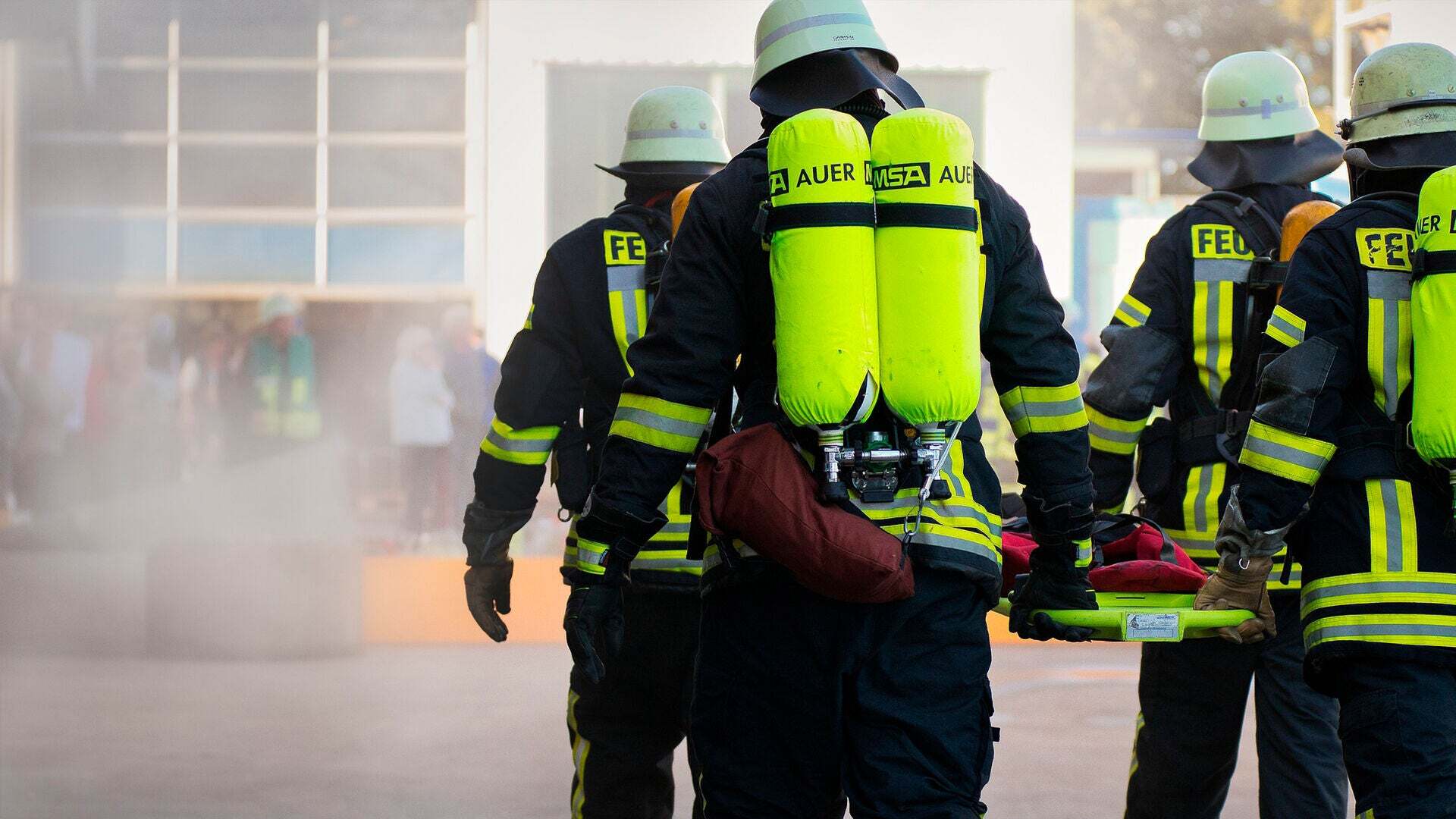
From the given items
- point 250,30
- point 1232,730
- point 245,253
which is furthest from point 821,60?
point 245,253

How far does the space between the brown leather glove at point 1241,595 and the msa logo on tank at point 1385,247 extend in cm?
54

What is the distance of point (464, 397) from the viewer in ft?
35.1

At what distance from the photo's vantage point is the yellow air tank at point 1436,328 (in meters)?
2.78

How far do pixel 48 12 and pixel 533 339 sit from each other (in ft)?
25.1

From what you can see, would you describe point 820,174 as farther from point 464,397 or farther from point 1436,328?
point 464,397

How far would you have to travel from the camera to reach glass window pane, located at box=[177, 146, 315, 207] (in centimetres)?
1198

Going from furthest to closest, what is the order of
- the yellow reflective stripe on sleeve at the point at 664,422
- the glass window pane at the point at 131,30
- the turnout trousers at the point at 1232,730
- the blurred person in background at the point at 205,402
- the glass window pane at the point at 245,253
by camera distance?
the glass window pane at the point at 245,253
the blurred person in background at the point at 205,402
the glass window pane at the point at 131,30
the turnout trousers at the point at 1232,730
the yellow reflective stripe on sleeve at the point at 664,422

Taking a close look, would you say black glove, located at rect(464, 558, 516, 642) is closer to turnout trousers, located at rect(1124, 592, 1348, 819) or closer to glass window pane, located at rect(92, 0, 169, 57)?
turnout trousers, located at rect(1124, 592, 1348, 819)

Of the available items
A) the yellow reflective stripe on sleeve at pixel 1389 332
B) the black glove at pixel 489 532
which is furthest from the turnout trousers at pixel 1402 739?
the black glove at pixel 489 532

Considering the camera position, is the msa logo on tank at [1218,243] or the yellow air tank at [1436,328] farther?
the msa logo on tank at [1218,243]

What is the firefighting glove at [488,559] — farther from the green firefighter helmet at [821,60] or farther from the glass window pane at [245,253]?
the glass window pane at [245,253]

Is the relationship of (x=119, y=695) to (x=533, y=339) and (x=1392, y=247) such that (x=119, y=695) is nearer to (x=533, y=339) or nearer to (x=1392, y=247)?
(x=533, y=339)

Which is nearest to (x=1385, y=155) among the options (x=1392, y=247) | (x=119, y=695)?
(x=1392, y=247)

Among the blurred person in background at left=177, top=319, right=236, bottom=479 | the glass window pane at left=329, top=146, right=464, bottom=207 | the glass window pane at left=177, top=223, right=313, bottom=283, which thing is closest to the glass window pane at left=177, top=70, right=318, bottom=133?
the glass window pane at left=329, top=146, right=464, bottom=207
